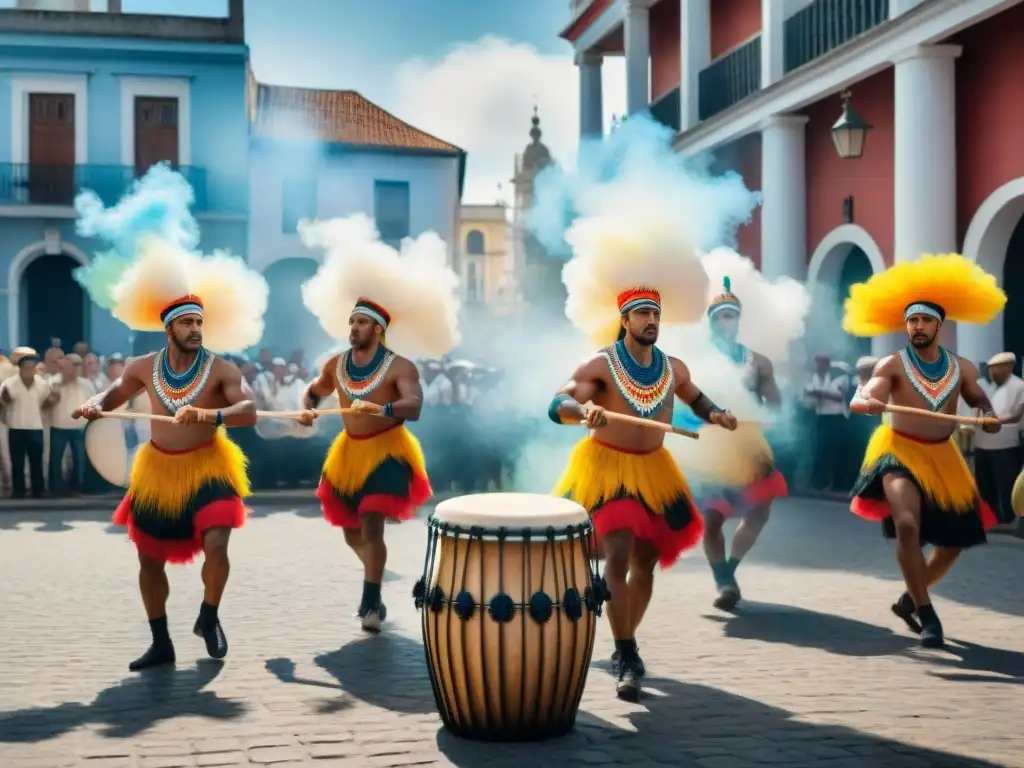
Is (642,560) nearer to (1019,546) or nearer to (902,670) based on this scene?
(902,670)

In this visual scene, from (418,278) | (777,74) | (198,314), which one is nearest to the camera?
(198,314)

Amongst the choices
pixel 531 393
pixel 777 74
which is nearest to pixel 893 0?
pixel 777 74

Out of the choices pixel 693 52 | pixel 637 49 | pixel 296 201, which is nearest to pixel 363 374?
pixel 693 52

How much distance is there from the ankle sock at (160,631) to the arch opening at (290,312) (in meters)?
22.6

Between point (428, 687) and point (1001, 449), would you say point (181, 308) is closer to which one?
point (428, 687)

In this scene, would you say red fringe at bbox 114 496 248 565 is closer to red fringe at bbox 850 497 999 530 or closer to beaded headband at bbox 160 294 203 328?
beaded headband at bbox 160 294 203 328

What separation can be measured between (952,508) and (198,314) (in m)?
4.28

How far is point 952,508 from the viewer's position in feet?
25.6

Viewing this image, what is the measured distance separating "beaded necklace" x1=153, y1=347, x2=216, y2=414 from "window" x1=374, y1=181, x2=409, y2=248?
28248mm

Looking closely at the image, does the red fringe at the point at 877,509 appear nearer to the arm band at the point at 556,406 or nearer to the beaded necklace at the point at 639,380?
the beaded necklace at the point at 639,380

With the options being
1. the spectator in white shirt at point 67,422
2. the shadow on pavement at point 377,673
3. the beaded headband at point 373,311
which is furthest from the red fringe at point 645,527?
the spectator in white shirt at point 67,422

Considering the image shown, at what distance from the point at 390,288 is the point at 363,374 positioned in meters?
0.76

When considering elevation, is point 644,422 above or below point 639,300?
below

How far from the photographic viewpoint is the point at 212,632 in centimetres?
727
